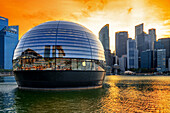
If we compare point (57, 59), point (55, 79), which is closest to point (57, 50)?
point (57, 59)

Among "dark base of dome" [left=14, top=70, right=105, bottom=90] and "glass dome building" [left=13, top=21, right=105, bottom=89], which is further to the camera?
"glass dome building" [left=13, top=21, right=105, bottom=89]

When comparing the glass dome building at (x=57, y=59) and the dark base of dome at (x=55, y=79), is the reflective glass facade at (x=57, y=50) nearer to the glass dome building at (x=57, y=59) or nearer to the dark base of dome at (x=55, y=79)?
the glass dome building at (x=57, y=59)

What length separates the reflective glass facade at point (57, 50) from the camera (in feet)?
147

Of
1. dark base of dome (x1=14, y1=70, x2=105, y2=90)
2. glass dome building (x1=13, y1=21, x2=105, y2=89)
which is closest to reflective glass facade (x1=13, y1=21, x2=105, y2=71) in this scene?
glass dome building (x1=13, y1=21, x2=105, y2=89)

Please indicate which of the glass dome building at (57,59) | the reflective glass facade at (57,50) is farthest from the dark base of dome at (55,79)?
the reflective glass facade at (57,50)

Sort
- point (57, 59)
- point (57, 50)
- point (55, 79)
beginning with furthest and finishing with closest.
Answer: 1. point (57, 50)
2. point (57, 59)
3. point (55, 79)

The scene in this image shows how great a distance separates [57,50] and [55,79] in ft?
23.6

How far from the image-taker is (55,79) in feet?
141

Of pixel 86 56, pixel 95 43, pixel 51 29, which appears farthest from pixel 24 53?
pixel 95 43

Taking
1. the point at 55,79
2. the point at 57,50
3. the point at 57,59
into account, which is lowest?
the point at 55,79

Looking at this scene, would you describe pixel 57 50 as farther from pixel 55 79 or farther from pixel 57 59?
pixel 55 79

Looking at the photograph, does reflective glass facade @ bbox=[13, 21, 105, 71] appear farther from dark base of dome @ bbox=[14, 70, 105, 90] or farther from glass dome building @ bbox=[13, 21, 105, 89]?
dark base of dome @ bbox=[14, 70, 105, 90]

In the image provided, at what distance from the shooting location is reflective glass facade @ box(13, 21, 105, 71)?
44.9m

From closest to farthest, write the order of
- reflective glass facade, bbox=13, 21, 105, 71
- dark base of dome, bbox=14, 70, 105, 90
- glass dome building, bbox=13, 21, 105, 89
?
dark base of dome, bbox=14, 70, 105, 90 → glass dome building, bbox=13, 21, 105, 89 → reflective glass facade, bbox=13, 21, 105, 71
